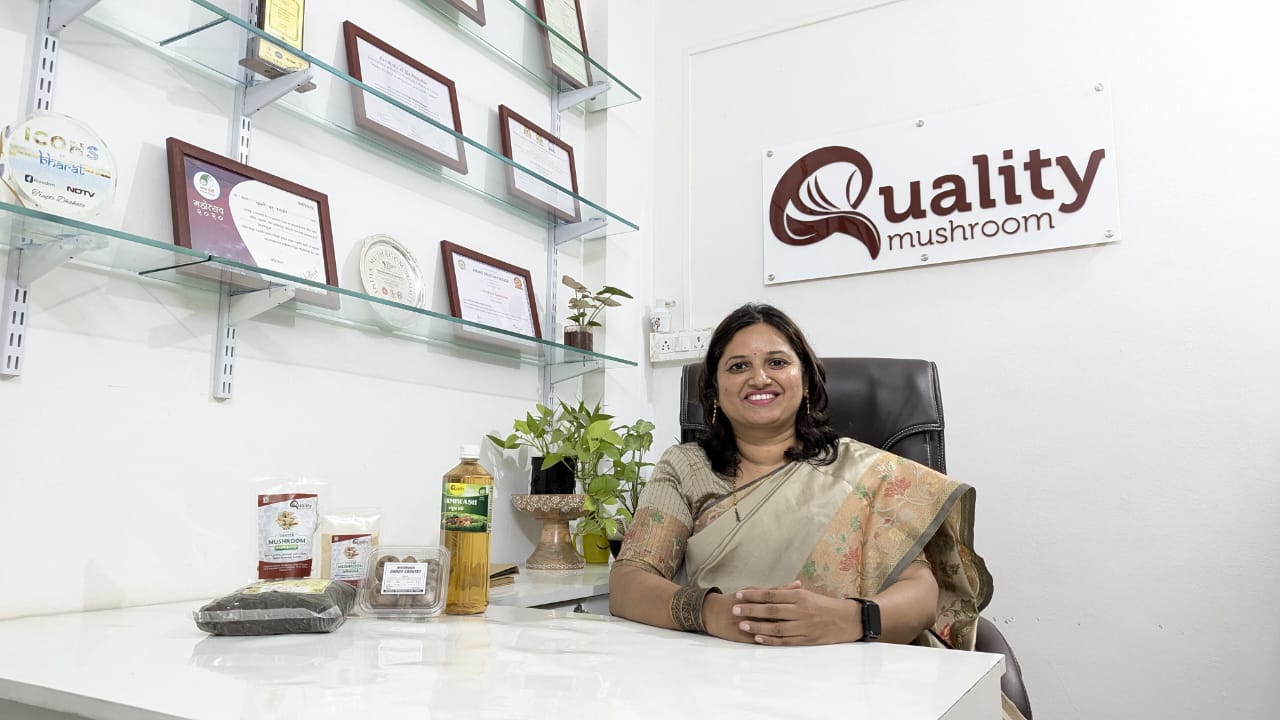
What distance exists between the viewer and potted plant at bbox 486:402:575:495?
221 centimetres

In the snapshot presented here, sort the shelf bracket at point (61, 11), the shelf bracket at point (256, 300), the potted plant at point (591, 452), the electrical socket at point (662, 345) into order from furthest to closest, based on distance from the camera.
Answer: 1. the electrical socket at point (662, 345)
2. the potted plant at point (591, 452)
3. the shelf bracket at point (256, 300)
4. the shelf bracket at point (61, 11)

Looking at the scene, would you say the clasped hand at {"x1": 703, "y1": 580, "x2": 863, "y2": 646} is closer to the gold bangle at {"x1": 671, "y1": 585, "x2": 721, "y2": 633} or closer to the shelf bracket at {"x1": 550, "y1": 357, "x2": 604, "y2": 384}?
the gold bangle at {"x1": 671, "y1": 585, "x2": 721, "y2": 633}

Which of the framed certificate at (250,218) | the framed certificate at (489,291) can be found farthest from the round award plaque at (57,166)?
the framed certificate at (489,291)

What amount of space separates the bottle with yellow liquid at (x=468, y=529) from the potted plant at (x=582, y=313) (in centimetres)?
105

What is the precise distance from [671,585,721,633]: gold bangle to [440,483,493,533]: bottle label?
0.35 m

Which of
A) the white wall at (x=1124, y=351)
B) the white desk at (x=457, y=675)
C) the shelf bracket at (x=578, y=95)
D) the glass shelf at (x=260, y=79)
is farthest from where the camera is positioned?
the shelf bracket at (x=578, y=95)

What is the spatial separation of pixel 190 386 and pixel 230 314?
0.16m

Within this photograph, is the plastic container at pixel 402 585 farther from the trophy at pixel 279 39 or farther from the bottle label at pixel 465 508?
the trophy at pixel 279 39

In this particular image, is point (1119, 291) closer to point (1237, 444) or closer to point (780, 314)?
point (1237, 444)

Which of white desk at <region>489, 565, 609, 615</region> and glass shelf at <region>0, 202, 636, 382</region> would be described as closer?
glass shelf at <region>0, 202, 636, 382</region>

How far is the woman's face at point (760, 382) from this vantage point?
1780 millimetres

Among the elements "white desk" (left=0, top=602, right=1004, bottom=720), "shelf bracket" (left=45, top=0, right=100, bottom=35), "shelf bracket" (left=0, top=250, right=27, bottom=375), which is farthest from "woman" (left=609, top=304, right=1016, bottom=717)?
"shelf bracket" (left=45, top=0, right=100, bottom=35)

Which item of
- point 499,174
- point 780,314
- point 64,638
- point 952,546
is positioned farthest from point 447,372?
point 952,546

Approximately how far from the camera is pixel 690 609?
4.37ft
